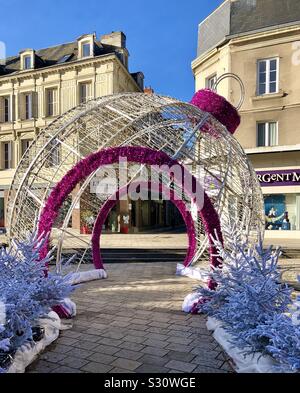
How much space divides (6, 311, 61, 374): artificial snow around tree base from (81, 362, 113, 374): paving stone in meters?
0.62

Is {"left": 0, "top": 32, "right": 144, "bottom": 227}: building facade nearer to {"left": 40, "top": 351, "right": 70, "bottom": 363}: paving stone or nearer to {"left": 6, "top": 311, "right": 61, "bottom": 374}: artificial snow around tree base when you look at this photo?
{"left": 6, "top": 311, "right": 61, "bottom": 374}: artificial snow around tree base

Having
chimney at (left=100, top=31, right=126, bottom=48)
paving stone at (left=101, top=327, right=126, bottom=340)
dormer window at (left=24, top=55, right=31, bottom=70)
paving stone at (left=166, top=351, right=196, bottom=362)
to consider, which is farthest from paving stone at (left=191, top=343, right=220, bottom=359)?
dormer window at (left=24, top=55, right=31, bottom=70)

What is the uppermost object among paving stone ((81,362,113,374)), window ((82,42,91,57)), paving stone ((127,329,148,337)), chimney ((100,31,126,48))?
chimney ((100,31,126,48))

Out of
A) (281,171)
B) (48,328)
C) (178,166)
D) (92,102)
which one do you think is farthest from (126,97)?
(281,171)

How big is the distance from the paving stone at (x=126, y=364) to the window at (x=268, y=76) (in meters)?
16.3

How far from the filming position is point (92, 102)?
21.0 ft

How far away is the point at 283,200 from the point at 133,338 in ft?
48.2

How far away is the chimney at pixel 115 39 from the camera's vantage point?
2459 cm

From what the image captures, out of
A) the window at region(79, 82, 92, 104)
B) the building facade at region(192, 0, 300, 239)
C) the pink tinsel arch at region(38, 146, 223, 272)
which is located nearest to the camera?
the pink tinsel arch at region(38, 146, 223, 272)

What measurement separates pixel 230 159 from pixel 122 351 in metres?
3.95

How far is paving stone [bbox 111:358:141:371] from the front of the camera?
12.0ft

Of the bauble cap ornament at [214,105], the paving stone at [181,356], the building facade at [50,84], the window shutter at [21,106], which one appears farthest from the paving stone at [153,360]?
the window shutter at [21,106]

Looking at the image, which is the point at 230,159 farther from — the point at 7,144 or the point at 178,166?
the point at 7,144

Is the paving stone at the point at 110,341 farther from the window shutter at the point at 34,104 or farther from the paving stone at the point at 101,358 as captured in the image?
the window shutter at the point at 34,104
